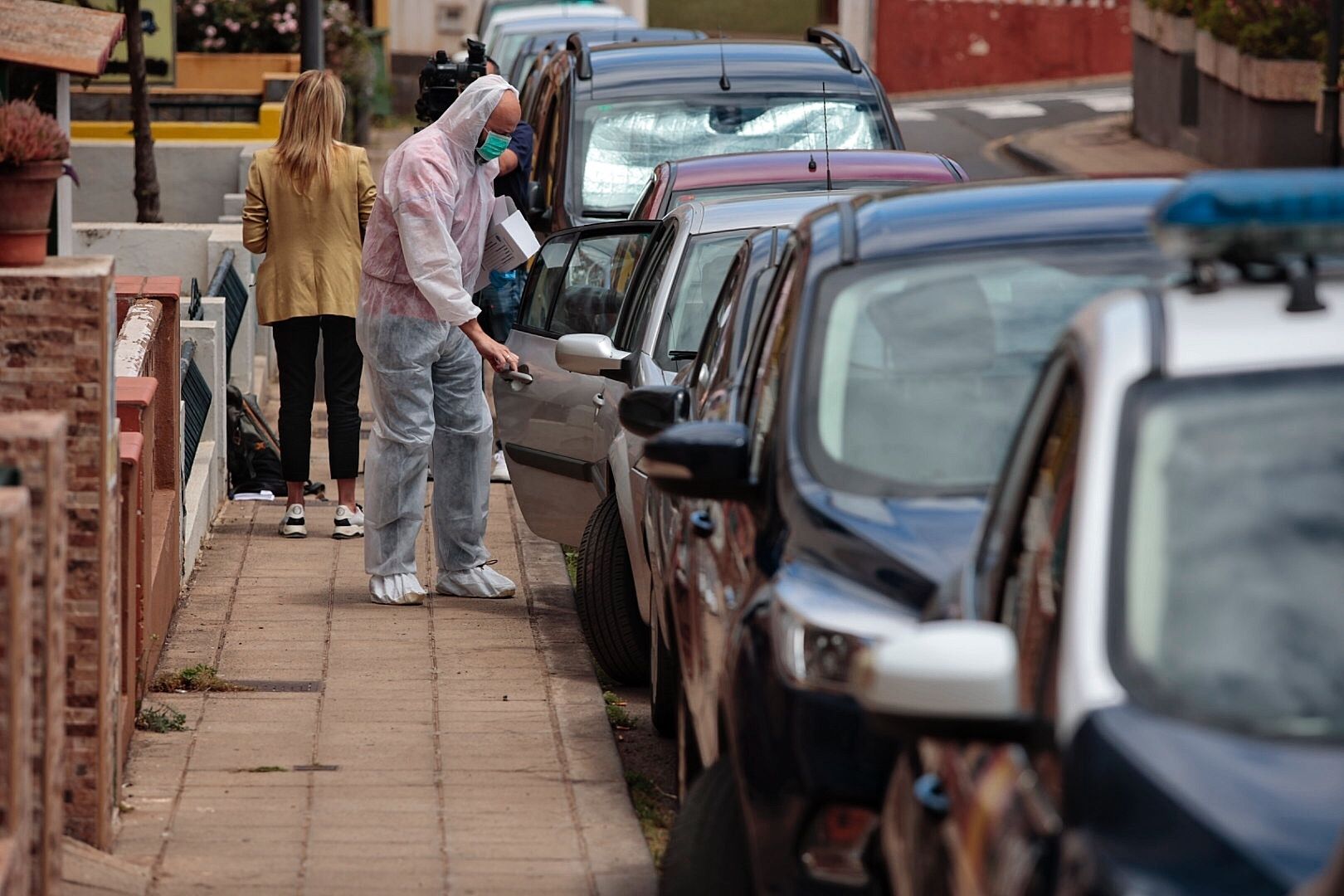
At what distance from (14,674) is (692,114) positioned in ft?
26.1

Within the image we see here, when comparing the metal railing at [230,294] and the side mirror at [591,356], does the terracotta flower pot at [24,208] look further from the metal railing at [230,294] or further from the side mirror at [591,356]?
the metal railing at [230,294]

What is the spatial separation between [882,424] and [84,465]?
182cm

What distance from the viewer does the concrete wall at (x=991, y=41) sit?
39344mm

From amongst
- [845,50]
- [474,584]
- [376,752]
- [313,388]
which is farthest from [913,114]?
[376,752]

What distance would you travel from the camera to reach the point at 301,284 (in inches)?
380

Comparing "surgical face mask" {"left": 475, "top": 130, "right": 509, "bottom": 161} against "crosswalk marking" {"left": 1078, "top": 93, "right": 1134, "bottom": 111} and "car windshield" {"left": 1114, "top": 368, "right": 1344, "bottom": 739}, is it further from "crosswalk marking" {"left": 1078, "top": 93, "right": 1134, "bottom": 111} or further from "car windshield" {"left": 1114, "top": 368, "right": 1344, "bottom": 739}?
"crosswalk marking" {"left": 1078, "top": 93, "right": 1134, "bottom": 111}

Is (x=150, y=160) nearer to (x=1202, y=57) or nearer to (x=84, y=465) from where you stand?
(x=84, y=465)

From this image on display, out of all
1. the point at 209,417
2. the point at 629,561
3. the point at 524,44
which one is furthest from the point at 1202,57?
the point at 629,561

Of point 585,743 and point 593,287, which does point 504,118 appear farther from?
point 585,743

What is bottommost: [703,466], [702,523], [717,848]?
[717,848]

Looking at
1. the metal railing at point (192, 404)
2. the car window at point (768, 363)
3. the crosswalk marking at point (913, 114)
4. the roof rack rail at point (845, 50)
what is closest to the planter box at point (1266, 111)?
the crosswalk marking at point (913, 114)

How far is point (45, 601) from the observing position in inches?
185

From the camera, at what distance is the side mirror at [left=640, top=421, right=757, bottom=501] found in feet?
15.9

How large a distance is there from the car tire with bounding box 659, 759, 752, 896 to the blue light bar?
1.56 m
